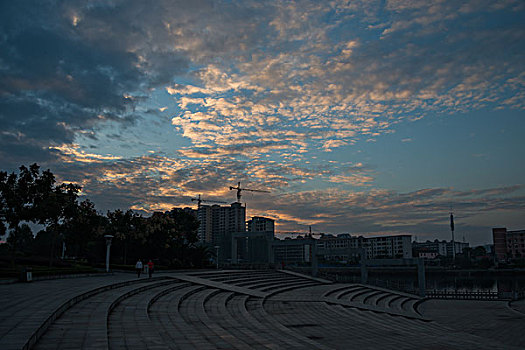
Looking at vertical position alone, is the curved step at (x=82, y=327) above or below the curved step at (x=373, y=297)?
above

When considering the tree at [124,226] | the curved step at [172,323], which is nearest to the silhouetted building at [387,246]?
the tree at [124,226]

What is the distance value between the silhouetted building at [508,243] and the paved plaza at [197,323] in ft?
520

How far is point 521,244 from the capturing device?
6117 inches

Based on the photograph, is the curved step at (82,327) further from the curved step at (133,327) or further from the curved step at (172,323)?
the curved step at (172,323)

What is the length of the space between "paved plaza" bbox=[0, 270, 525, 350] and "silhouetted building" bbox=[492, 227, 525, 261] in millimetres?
158600

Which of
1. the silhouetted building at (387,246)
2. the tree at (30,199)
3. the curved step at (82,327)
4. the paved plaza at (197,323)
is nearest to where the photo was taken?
the curved step at (82,327)

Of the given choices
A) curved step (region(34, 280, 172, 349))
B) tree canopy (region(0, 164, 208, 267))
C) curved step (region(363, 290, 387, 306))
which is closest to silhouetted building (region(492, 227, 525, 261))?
curved step (region(363, 290, 387, 306))

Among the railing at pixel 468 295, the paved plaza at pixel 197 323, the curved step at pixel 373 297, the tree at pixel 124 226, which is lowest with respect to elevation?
the railing at pixel 468 295

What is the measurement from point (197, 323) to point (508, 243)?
185743 mm

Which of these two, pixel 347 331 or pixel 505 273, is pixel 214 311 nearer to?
pixel 347 331

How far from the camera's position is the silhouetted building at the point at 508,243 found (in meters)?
155

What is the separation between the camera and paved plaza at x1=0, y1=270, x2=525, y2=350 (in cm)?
857

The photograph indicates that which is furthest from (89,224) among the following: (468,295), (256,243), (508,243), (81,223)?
(508,243)

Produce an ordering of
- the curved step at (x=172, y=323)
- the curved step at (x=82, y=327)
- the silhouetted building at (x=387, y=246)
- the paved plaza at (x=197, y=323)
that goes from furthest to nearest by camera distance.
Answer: the silhouetted building at (x=387, y=246) → the curved step at (x=172, y=323) → the paved plaza at (x=197, y=323) → the curved step at (x=82, y=327)
